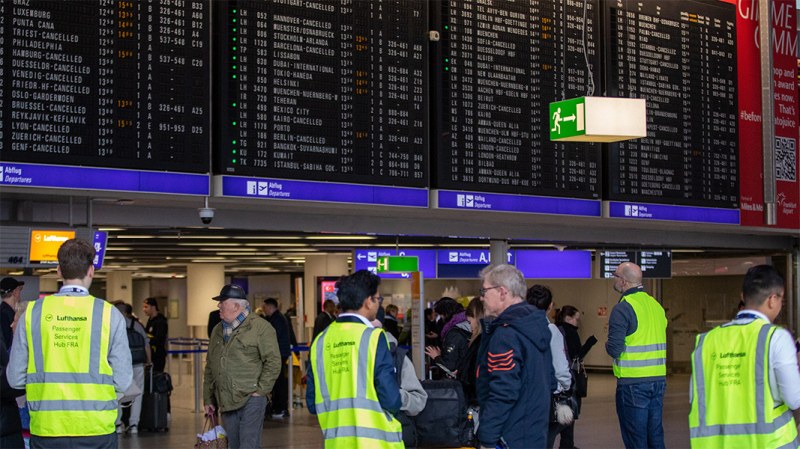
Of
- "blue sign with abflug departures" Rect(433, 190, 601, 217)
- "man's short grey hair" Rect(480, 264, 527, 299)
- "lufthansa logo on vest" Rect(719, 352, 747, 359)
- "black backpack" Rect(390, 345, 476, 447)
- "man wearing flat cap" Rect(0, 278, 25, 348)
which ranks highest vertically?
"blue sign with abflug departures" Rect(433, 190, 601, 217)

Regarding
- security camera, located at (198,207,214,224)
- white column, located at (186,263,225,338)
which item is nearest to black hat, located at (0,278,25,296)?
security camera, located at (198,207,214,224)

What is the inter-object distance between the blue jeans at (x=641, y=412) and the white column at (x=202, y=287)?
20.5 meters

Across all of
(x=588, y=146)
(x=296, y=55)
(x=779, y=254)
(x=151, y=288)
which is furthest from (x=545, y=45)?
(x=151, y=288)

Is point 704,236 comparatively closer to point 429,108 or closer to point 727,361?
point 429,108

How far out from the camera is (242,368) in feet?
24.8

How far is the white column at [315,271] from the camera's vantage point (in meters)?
20.8

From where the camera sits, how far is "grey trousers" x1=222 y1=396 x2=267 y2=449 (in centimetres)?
757

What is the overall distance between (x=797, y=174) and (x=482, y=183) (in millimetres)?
5353

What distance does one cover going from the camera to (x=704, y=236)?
14.5m

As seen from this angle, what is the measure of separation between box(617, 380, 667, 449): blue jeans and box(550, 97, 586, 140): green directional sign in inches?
90.4

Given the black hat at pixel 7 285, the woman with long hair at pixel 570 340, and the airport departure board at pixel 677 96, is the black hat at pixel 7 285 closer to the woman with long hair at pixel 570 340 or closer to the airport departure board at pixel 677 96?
the woman with long hair at pixel 570 340

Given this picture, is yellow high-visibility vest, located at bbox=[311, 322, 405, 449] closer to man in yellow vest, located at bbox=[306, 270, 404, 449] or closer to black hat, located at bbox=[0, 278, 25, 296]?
man in yellow vest, located at bbox=[306, 270, 404, 449]

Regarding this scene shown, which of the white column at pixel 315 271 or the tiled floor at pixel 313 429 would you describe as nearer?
the tiled floor at pixel 313 429

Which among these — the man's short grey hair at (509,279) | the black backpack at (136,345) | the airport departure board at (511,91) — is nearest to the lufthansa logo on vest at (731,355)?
the man's short grey hair at (509,279)
